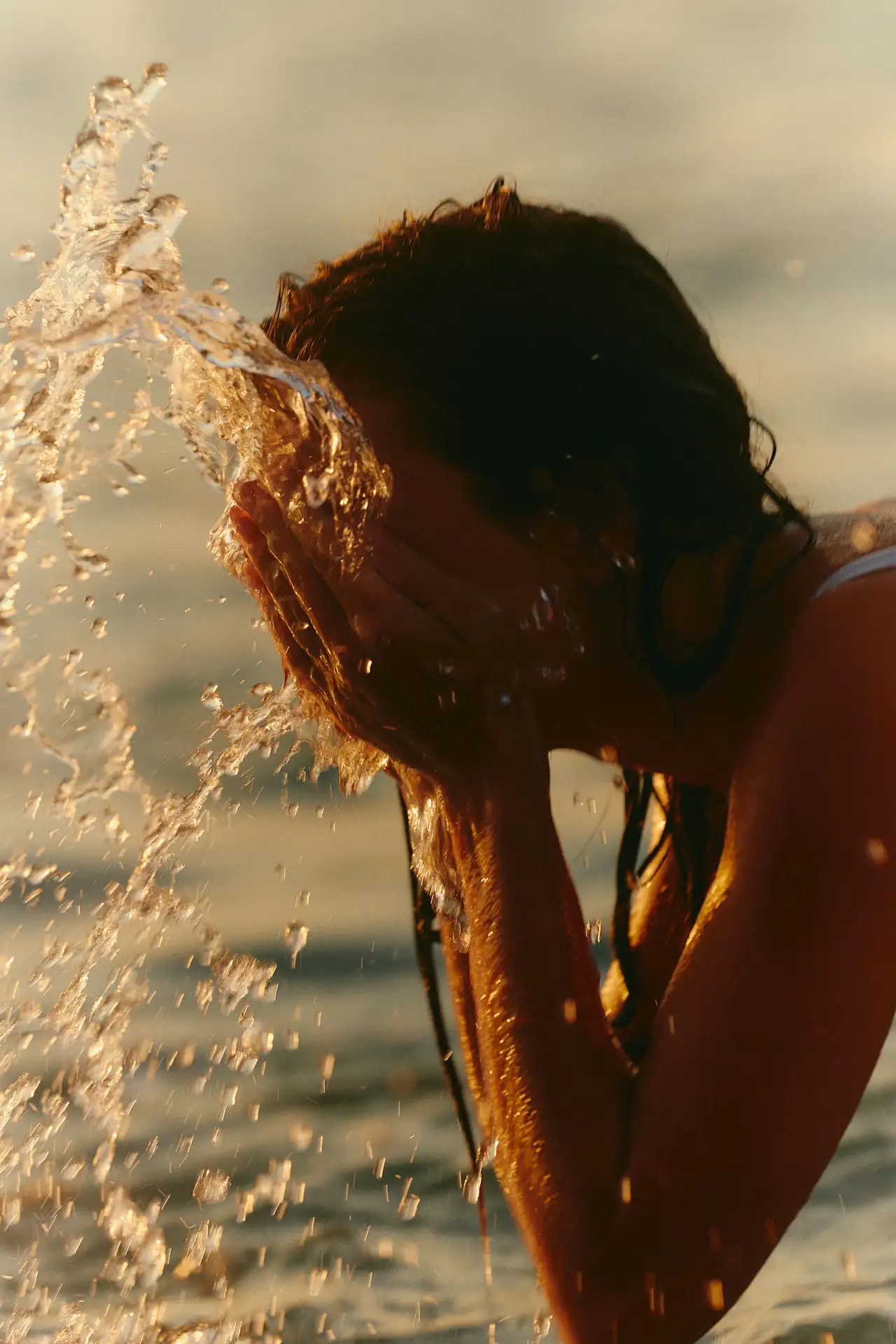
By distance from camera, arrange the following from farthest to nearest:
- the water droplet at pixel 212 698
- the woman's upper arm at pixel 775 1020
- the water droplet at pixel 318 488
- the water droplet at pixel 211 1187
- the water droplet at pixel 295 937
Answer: the water droplet at pixel 295 937
the water droplet at pixel 211 1187
the water droplet at pixel 212 698
the water droplet at pixel 318 488
the woman's upper arm at pixel 775 1020

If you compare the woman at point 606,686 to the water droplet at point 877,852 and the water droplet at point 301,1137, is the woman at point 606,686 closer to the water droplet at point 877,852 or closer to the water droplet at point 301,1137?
the water droplet at point 877,852

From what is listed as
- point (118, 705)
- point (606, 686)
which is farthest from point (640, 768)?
point (118, 705)

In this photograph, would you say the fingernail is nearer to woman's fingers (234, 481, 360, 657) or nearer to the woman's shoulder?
woman's fingers (234, 481, 360, 657)

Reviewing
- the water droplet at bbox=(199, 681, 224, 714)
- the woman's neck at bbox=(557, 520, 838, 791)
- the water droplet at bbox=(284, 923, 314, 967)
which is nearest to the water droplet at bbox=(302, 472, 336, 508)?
the woman's neck at bbox=(557, 520, 838, 791)

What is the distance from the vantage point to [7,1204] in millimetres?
2205

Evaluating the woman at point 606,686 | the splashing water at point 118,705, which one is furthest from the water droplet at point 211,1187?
the woman at point 606,686

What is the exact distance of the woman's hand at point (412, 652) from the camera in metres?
1.14

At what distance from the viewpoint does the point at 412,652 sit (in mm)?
1133

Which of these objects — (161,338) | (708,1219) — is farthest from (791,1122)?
(161,338)

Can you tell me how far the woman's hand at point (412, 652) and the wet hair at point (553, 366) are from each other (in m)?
0.11

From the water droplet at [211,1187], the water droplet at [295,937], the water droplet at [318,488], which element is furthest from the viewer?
the water droplet at [295,937]

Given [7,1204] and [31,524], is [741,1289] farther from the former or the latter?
[7,1204]

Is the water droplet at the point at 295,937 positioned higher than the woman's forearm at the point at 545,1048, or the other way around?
the woman's forearm at the point at 545,1048

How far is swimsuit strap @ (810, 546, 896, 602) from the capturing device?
1.16 metres
